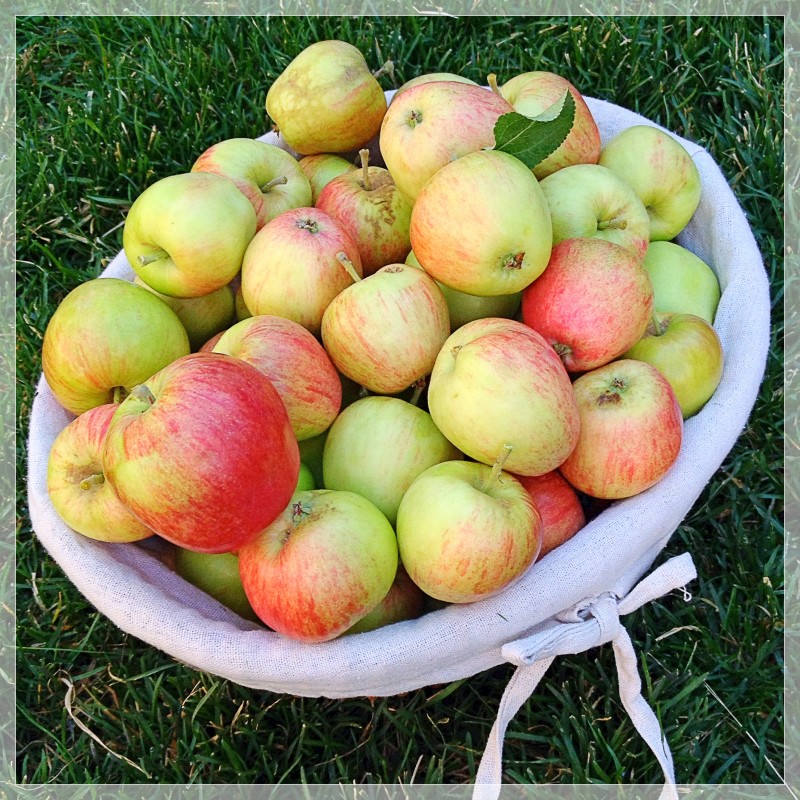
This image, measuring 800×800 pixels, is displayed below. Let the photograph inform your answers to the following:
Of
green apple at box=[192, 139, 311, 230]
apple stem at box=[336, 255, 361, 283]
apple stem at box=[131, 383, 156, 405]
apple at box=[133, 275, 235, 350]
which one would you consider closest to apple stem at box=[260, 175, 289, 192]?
green apple at box=[192, 139, 311, 230]

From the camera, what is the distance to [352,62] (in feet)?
6.01

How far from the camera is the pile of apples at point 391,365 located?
1.24 meters

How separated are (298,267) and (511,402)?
0.47 meters

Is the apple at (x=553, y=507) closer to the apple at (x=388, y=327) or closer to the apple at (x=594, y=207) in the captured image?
the apple at (x=388, y=327)


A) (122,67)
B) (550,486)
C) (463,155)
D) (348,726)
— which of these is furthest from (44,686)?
(122,67)

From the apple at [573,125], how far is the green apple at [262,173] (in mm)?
467

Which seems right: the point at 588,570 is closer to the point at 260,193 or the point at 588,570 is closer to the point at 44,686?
the point at 260,193

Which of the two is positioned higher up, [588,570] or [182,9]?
[182,9]

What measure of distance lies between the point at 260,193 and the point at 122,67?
4.13 feet

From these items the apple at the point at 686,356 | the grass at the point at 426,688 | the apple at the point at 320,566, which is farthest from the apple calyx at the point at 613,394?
the grass at the point at 426,688

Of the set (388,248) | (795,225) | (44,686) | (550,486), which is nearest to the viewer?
(550,486)

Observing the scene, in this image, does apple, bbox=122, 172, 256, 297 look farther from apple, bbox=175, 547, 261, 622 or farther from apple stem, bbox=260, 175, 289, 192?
apple, bbox=175, 547, 261, 622

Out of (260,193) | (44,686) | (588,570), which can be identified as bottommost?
(44,686)

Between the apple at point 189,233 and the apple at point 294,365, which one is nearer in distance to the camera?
the apple at point 294,365
